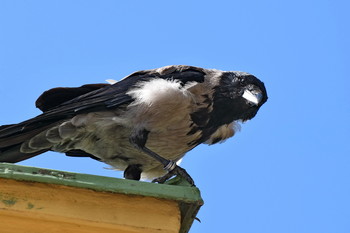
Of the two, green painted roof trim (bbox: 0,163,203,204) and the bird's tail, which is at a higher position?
green painted roof trim (bbox: 0,163,203,204)

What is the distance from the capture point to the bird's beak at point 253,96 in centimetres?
534

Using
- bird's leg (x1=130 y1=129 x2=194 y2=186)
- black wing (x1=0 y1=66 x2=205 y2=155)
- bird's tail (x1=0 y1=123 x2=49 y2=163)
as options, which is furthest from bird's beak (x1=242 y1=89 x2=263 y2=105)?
bird's tail (x1=0 y1=123 x2=49 y2=163)

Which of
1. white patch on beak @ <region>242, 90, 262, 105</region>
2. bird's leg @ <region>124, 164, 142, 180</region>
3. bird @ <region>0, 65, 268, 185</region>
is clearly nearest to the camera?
bird @ <region>0, 65, 268, 185</region>

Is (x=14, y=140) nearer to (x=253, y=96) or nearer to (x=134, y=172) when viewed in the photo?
(x=134, y=172)

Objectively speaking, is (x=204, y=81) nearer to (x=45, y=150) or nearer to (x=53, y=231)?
(x=45, y=150)

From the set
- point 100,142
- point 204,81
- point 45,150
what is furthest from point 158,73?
point 45,150

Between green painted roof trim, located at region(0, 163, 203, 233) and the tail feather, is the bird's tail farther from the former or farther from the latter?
green painted roof trim, located at region(0, 163, 203, 233)

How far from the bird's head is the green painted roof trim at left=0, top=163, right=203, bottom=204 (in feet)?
6.52

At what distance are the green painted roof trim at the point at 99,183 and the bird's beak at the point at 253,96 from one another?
2261 mm

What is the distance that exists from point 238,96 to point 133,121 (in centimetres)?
93

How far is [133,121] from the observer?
476 centimetres

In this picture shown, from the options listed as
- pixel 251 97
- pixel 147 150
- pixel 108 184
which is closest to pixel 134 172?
pixel 147 150

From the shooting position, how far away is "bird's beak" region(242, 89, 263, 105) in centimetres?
534

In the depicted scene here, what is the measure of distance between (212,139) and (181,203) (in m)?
2.20
